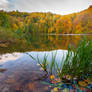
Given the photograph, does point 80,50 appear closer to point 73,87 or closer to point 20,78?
point 73,87

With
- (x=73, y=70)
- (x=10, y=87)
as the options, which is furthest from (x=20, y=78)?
(x=73, y=70)

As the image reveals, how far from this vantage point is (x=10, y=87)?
69.4 inches

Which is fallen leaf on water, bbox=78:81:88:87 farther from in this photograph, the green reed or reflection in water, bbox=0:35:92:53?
reflection in water, bbox=0:35:92:53

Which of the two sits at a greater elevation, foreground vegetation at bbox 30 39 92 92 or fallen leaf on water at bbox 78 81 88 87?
foreground vegetation at bbox 30 39 92 92

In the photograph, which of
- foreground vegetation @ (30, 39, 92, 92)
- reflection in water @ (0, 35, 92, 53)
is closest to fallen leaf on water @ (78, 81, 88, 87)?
foreground vegetation @ (30, 39, 92, 92)

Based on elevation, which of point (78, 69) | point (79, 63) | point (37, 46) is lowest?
point (37, 46)

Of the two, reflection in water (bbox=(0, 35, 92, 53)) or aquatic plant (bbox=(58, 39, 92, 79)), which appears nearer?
aquatic plant (bbox=(58, 39, 92, 79))

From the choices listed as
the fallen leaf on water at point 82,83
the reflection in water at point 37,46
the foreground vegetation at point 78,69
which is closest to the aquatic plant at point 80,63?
the foreground vegetation at point 78,69

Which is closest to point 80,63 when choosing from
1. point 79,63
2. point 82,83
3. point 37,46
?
point 79,63

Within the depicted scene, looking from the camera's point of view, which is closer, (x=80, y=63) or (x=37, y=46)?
(x=80, y=63)

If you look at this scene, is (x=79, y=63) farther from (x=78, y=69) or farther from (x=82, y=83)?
(x=82, y=83)

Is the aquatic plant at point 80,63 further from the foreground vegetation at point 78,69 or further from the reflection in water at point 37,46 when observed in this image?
the reflection in water at point 37,46

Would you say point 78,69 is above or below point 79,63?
below

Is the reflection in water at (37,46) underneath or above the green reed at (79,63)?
underneath
